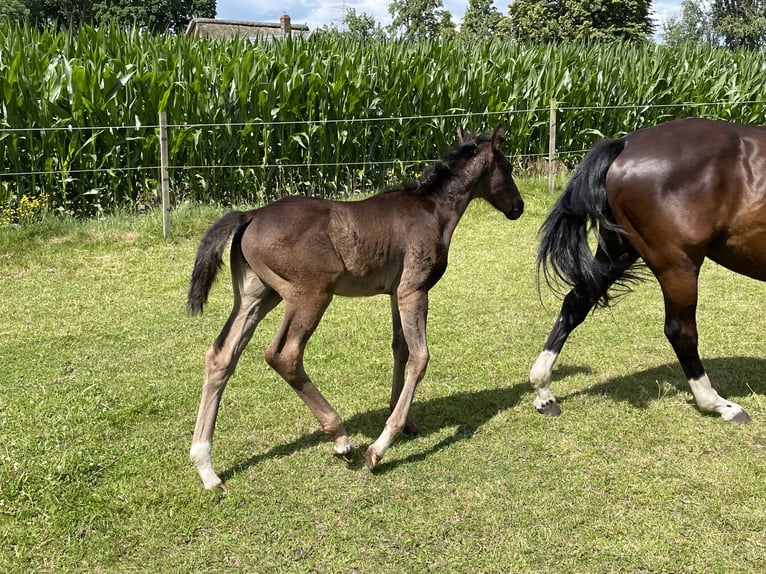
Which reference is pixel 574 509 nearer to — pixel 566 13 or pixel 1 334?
pixel 1 334

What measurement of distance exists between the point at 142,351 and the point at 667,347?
4695mm

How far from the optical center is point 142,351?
578cm

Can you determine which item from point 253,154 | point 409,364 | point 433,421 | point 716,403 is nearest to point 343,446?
point 409,364

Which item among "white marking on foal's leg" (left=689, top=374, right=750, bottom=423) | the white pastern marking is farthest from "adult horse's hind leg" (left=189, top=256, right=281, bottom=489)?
"white marking on foal's leg" (left=689, top=374, right=750, bottom=423)

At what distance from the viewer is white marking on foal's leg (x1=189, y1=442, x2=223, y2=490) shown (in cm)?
361

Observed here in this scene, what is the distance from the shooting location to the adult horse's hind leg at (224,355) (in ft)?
11.9

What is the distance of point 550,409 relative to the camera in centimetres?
472

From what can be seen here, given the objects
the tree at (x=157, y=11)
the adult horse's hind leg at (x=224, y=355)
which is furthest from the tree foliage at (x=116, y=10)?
the adult horse's hind leg at (x=224, y=355)

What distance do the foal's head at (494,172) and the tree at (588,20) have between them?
3598cm

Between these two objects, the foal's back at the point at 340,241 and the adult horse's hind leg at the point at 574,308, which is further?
the adult horse's hind leg at the point at 574,308

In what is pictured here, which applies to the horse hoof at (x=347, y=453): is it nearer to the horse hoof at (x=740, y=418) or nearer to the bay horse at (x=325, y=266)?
the bay horse at (x=325, y=266)

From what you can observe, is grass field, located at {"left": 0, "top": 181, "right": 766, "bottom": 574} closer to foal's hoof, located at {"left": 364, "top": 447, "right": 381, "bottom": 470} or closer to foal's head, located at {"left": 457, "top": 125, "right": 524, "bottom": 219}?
foal's hoof, located at {"left": 364, "top": 447, "right": 381, "bottom": 470}

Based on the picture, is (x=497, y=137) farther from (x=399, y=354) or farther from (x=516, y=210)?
(x=399, y=354)

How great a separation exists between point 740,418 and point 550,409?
49.6 inches
